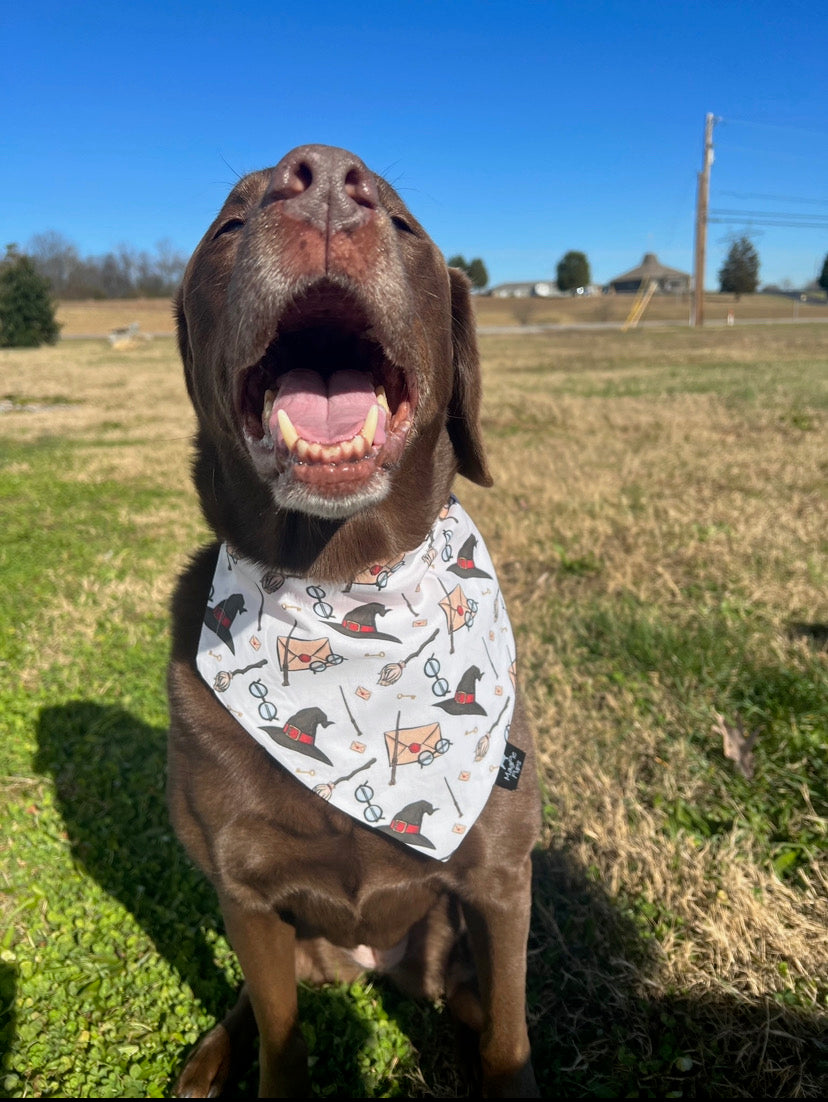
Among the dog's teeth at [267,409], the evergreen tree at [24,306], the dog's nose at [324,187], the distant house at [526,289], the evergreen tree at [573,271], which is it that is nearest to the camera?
the dog's nose at [324,187]

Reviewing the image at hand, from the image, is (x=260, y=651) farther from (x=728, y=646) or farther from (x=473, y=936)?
(x=728, y=646)

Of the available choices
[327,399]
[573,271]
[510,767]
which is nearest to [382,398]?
[327,399]

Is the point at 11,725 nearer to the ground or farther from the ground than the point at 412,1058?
farther from the ground

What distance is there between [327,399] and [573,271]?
8173 cm

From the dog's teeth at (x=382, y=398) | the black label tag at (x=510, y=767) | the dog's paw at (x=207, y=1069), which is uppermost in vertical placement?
the dog's teeth at (x=382, y=398)

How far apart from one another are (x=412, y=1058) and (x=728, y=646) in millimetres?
2262

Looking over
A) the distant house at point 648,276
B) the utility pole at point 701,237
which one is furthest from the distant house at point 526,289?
the utility pole at point 701,237

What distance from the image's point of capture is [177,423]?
12203 mm

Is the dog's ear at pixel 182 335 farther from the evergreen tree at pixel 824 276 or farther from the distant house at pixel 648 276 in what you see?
the distant house at pixel 648 276

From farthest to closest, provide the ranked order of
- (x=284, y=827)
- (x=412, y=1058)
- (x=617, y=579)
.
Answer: (x=617, y=579), (x=412, y=1058), (x=284, y=827)

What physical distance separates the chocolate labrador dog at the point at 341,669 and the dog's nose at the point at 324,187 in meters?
0.08

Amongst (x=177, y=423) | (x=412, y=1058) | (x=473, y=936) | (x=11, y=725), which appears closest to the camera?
(x=473, y=936)

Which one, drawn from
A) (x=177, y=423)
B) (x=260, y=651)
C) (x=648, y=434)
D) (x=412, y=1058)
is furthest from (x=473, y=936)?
(x=177, y=423)

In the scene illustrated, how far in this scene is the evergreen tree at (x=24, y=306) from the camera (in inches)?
1305
